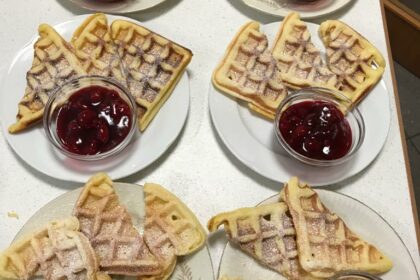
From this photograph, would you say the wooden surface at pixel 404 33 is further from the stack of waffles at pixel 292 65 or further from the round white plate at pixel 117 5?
the round white plate at pixel 117 5

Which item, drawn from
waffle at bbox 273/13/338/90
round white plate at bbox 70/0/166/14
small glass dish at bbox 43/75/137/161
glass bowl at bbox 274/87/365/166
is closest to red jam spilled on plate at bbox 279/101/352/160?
glass bowl at bbox 274/87/365/166

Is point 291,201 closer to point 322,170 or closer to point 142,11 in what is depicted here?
point 322,170

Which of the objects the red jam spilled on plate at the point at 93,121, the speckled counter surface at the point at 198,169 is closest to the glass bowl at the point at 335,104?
the speckled counter surface at the point at 198,169

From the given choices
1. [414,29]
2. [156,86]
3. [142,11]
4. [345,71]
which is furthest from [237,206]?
[414,29]

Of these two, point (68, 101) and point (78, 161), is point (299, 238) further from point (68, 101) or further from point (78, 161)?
point (68, 101)

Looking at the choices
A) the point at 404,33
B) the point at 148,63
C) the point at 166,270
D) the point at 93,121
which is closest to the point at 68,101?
the point at 93,121

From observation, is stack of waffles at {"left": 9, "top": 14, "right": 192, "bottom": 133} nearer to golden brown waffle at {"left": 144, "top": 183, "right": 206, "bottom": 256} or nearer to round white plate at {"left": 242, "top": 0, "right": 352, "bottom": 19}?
golden brown waffle at {"left": 144, "top": 183, "right": 206, "bottom": 256}
